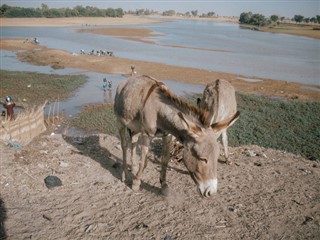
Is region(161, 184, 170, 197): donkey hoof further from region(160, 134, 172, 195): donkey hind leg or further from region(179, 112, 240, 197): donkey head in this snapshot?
region(179, 112, 240, 197): donkey head

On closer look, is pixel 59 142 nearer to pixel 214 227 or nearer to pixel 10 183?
pixel 10 183

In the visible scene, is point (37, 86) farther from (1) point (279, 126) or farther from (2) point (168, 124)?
(2) point (168, 124)

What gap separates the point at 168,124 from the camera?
5434 millimetres

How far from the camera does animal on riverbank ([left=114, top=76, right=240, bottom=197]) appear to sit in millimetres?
4535

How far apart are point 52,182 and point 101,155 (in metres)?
2.05

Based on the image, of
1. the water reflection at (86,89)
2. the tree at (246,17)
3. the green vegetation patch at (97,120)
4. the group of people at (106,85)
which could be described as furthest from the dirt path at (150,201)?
the tree at (246,17)

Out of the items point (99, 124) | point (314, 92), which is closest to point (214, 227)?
point (99, 124)

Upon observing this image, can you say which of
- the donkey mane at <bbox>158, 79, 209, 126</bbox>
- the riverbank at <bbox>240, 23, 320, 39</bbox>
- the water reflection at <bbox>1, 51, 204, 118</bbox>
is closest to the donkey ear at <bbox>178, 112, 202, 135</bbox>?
the donkey mane at <bbox>158, 79, 209, 126</bbox>

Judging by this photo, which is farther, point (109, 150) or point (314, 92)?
point (314, 92)

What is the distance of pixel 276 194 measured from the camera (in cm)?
675

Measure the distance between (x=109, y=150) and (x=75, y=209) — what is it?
324 cm

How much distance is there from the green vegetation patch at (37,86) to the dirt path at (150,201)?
13.7m

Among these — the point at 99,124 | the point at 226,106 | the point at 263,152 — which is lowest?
the point at 99,124

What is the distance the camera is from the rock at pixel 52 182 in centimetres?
695
